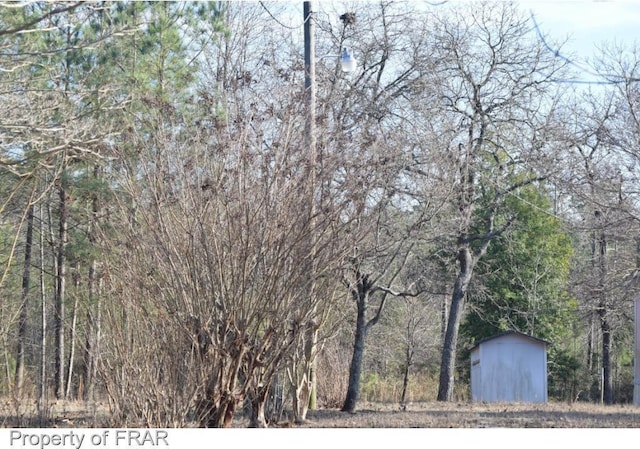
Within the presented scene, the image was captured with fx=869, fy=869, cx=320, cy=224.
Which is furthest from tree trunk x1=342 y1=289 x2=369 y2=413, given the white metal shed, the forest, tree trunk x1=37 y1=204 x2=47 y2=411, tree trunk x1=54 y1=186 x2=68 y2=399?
the white metal shed

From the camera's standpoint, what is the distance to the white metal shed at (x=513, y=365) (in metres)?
19.4

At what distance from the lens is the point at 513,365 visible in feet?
63.9

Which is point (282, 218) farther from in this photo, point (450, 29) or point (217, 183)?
point (450, 29)

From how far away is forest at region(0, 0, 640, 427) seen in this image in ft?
25.9

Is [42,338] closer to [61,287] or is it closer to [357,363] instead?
[61,287]

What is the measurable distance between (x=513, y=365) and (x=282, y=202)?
12.8 m

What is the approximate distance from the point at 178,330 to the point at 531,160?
1089cm

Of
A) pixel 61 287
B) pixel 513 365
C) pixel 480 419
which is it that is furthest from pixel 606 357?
pixel 480 419

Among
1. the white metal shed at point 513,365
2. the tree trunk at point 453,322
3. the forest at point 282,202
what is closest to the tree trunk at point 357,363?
the forest at point 282,202

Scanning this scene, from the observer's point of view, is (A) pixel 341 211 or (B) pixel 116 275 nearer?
(B) pixel 116 275

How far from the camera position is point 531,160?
1697 centimetres

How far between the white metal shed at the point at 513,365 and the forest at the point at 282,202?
2.77 ft

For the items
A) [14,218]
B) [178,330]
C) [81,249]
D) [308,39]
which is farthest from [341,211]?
[14,218]

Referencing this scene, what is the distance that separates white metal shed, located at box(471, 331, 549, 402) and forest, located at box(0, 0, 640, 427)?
84 cm
